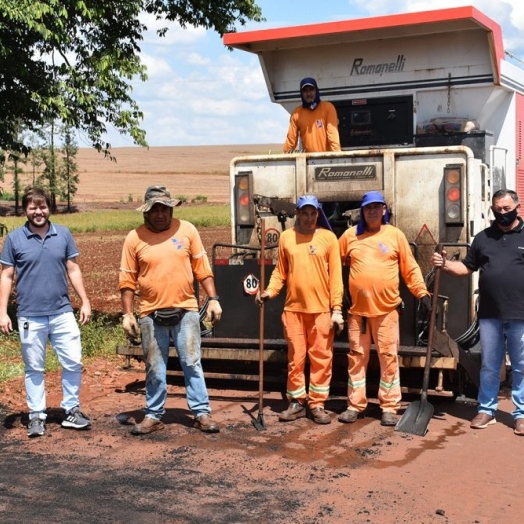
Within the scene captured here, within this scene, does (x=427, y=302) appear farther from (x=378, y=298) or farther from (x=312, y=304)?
(x=312, y=304)

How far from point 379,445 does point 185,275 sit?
1.95m

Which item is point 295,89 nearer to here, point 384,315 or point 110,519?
point 384,315

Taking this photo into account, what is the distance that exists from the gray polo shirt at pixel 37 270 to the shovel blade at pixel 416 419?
277 centimetres

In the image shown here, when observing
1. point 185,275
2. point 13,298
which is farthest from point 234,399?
point 13,298

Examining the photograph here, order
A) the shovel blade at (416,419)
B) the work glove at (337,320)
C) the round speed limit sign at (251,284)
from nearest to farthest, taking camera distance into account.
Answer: the shovel blade at (416,419) < the work glove at (337,320) < the round speed limit sign at (251,284)

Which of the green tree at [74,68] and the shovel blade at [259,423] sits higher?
the green tree at [74,68]

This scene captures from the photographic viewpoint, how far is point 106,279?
18.8 m

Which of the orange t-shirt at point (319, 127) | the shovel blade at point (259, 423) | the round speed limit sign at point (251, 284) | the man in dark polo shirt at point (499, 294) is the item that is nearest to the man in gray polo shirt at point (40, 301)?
the shovel blade at point (259, 423)

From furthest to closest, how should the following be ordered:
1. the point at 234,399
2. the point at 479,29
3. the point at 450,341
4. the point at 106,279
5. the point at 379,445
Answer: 1. the point at 106,279
2. the point at 479,29
3. the point at 234,399
4. the point at 450,341
5. the point at 379,445

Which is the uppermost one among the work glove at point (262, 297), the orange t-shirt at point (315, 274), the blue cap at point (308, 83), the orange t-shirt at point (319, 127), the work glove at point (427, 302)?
the blue cap at point (308, 83)

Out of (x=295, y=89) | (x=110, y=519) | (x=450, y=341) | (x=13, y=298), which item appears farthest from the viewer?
(x=13, y=298)

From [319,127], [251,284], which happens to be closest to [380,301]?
[251,284]

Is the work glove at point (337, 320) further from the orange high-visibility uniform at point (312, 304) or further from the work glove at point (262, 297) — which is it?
the work glove at point (262, 297)

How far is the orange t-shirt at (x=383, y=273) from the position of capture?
24.8 ft
